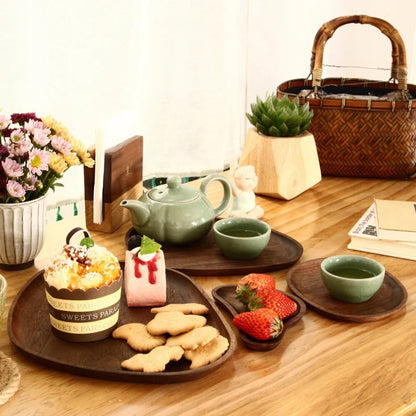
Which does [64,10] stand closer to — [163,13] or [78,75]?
[78,75]

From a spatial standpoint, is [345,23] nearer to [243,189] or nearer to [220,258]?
[243,189]

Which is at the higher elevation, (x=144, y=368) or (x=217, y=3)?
(x=217, y=3)

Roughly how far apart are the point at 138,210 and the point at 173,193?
0.08 metres

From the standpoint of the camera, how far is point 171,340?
974 millimetres

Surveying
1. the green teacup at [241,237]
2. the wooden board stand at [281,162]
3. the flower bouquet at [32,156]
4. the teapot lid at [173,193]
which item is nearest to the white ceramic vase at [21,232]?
the flower bouquet at [32,156]

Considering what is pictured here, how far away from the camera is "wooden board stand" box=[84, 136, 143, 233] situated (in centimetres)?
141

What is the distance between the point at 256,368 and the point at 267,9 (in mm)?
1871

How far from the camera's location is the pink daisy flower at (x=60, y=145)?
121 centimetres

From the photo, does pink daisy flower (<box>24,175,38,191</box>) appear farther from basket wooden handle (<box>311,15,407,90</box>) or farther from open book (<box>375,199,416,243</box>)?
basket wooden handle (<box>311,15,407,90</box>)

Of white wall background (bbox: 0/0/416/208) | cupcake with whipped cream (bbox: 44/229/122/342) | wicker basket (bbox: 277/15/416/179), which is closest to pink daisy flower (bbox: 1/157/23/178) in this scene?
cupcake with whipped cream (bbox: 44/229/122/342)

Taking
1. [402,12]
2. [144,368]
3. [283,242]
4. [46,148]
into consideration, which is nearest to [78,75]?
[46,148]

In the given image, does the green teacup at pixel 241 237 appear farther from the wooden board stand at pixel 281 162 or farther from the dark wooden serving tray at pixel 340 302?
the wooden board stand at pixel 281 162

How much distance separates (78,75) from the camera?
194 centimetres

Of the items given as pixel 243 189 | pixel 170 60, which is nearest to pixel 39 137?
pixel 243 189
